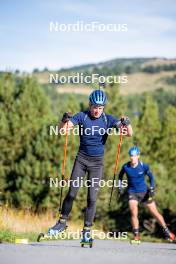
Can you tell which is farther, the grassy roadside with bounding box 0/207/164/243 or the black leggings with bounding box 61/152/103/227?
the grassy roadside with bounding box 0/207/164/243

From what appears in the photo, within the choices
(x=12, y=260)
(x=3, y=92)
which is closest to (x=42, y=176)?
(x=3, y=92)

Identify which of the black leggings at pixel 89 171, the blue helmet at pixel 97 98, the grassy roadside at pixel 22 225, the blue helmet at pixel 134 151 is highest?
the blue helmet at pixel 97 98

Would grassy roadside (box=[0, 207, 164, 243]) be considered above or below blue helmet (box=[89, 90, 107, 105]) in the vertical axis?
below

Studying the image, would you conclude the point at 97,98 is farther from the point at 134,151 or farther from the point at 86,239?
the point at 134,151

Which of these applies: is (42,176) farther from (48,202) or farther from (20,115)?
(20,115)

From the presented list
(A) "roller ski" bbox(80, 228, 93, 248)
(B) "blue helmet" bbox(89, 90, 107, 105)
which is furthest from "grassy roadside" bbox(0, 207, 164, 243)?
(B) "blue helmet" bbox(89, 90, 107, 105)

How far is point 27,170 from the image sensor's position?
39.9 meters

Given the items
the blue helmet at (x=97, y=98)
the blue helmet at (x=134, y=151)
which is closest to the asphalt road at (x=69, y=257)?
the blue helmet at (x=97, y=98)

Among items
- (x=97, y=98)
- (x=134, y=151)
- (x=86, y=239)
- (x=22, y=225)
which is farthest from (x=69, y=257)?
(x=22, y=225)

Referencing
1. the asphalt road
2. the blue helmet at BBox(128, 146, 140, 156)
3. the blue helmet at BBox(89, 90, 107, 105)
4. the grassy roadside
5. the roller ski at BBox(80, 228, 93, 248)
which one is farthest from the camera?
the blue helmet at BBox(128, 146, 140, 156)

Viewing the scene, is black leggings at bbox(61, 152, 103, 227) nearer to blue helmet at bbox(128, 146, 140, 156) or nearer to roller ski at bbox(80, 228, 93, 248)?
roller ski at bbox(80, 228, 93, 248)

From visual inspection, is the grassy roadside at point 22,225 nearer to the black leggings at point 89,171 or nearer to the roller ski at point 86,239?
the roller ski at point 86,239

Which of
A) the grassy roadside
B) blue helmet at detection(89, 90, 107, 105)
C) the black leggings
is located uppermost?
blue helmet at detection(89, 90, 107, 105)

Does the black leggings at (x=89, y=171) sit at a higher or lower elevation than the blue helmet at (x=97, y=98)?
lower
